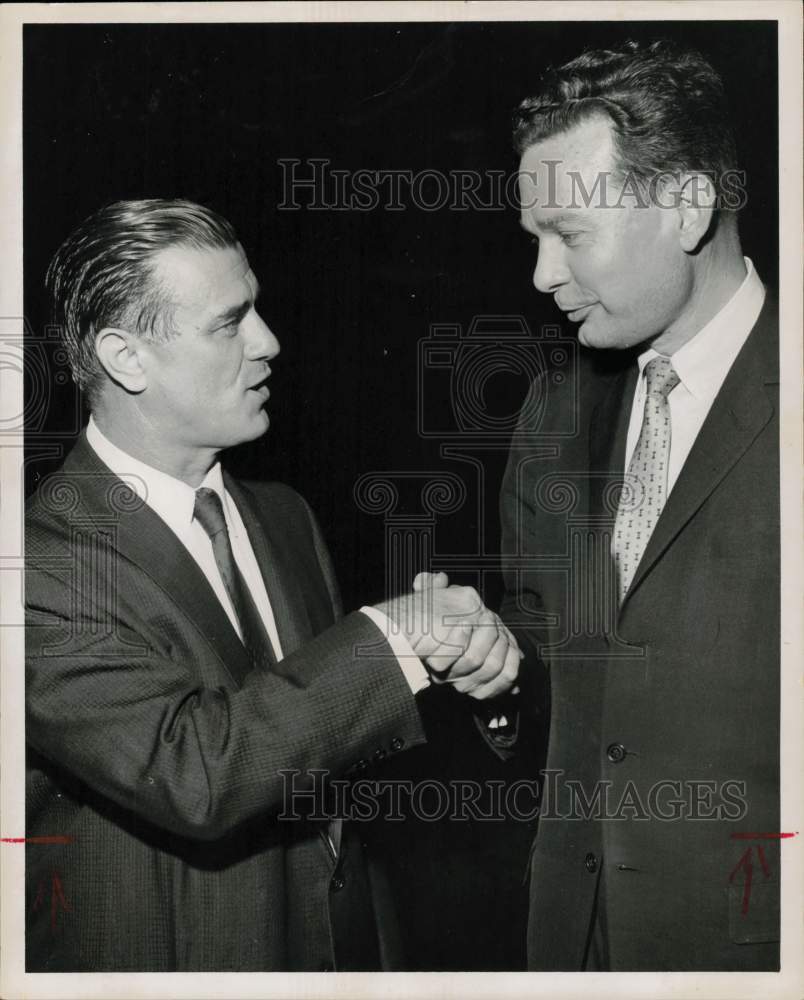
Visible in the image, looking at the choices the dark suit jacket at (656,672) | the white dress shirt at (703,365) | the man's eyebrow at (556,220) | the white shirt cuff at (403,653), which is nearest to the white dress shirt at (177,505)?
the white shirt cuff at (403,653)

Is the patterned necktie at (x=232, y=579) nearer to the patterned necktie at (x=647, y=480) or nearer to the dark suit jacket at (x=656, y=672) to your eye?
the dark suit jacket at (x=656, y=672)

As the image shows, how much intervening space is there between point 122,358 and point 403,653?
2.98ft

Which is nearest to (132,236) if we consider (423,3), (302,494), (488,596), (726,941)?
(302,494)

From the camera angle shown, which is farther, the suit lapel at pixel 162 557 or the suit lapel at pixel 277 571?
the suit lapel at pixel 277 571

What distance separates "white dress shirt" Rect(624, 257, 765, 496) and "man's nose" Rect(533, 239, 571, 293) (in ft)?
0.92

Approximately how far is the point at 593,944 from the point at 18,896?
135 centimetres

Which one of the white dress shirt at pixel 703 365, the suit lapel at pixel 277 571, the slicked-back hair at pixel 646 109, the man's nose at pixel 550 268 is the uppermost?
the slicked-back hair at pixel 646 109

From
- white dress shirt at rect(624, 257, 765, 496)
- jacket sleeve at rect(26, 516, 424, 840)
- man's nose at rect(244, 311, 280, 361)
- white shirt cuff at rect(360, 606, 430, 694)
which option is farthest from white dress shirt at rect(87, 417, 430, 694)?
white dress shirt at rect(624, 257, 765, 496)

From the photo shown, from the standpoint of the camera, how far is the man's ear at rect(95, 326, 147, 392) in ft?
8.18

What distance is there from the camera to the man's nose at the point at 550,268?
257 cm

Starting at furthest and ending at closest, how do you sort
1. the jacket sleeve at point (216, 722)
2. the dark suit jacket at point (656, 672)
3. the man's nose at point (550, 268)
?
the man's nose at point (550, 268)
the dark suit jacket at point (656, 672)
the jacket sleeve at point (216, 722)

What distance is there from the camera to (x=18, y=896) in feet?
8.66

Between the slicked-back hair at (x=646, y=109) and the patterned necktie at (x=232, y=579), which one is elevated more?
the slicked-back hair at (x=646, y=109)

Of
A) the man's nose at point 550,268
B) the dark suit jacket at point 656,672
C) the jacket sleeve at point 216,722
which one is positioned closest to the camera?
the jacket sleeve at point 216,722
